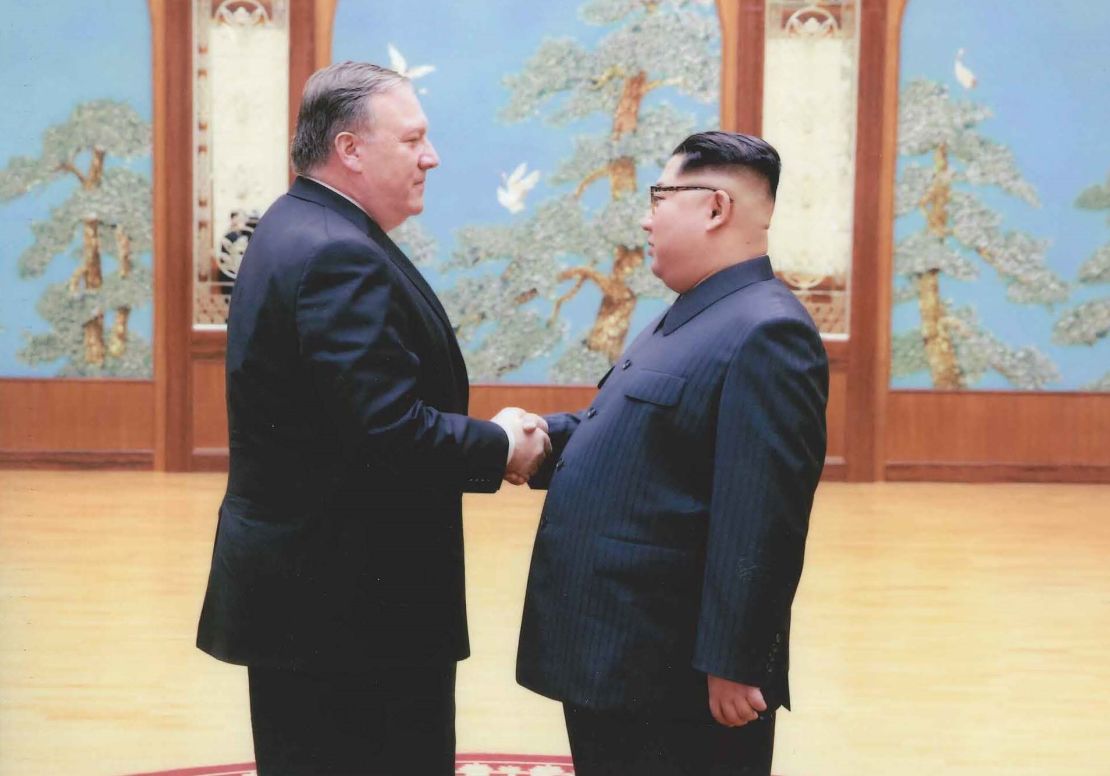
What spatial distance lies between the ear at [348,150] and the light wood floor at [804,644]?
1.84 meters

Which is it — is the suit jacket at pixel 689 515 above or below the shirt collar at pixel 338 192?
below

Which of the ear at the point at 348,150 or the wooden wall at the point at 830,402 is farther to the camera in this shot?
the wooden wall at the point at 830,402

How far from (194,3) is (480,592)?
15.8ft

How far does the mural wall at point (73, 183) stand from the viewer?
29.2ft

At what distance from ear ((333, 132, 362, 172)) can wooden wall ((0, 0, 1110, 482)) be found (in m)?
6.63

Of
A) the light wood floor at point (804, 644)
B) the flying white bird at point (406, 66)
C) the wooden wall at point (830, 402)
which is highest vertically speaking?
the flying white bird at point (406, 66)

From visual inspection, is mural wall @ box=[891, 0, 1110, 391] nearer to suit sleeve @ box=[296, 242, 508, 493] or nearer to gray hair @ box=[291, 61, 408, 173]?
gray hair @ box=[291, 61, 408, 173]

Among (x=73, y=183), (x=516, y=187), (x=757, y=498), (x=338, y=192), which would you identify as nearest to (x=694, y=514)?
(x=757, y=498)

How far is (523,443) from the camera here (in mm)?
2572

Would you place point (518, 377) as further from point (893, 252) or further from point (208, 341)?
point (893, 252)

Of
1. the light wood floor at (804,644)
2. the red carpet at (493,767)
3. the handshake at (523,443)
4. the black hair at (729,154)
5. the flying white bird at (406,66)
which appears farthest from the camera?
the flying white bird at (406,66)

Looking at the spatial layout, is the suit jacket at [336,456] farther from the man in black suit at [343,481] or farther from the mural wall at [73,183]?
the mural wall at [73,183]

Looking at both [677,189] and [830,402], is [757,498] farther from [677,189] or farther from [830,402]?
[830,402]

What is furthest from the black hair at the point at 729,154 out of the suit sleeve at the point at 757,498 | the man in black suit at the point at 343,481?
the man in black suit at the point at 343,481
